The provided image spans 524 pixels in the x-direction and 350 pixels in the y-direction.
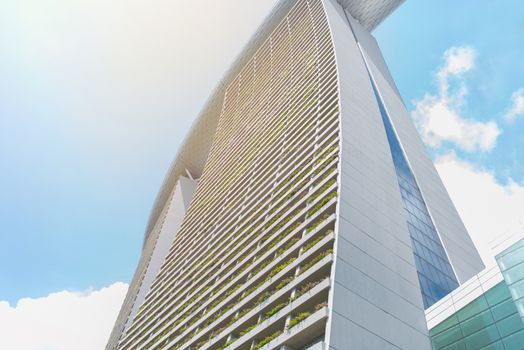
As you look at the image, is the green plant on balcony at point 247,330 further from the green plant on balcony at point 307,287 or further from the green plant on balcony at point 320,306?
the green plant on balcony at point 320,306

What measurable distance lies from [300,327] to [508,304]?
34.9 ft

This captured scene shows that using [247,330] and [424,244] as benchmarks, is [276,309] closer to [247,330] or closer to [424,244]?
[247,330]

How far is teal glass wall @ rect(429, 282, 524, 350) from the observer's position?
21173 mm

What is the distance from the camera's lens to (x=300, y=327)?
71.4ft

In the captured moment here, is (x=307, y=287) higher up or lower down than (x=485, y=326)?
higher up

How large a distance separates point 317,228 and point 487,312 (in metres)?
10.3

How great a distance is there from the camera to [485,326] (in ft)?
74.5

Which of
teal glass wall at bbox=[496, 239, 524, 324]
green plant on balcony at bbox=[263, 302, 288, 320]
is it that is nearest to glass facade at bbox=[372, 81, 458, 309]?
teal glass wall at bbox=[496, 239, 524, 324]

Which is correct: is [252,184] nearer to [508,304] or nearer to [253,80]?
[508,304]

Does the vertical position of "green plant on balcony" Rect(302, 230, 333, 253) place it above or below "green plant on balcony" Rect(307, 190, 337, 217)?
below

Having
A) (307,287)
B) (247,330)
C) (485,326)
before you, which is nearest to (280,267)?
(307,287)

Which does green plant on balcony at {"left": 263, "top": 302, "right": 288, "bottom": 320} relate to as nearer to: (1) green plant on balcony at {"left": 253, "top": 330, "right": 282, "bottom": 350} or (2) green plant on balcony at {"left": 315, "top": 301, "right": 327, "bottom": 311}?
(1) green plant on balcony at {"left": 253, "top": 330, "right": 282, "bottom": 350}

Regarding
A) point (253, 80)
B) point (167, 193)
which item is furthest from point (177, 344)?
point (167, 193)

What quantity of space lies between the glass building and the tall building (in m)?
1.42
